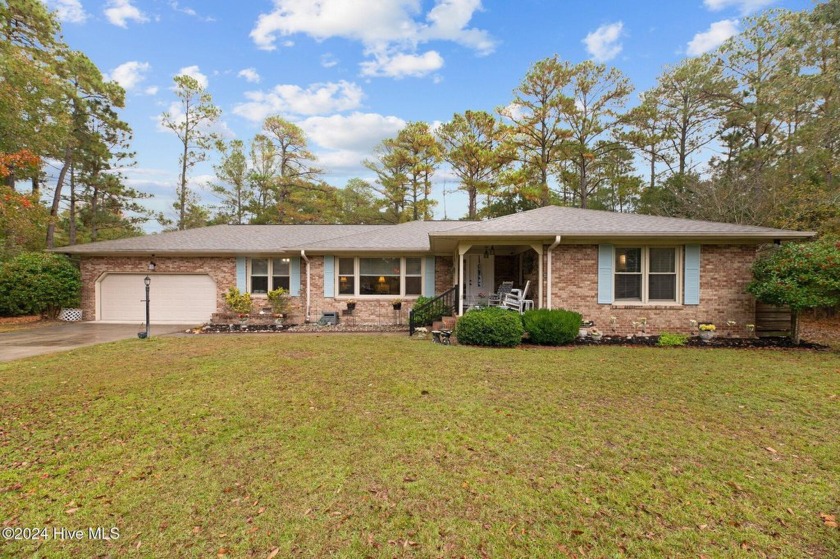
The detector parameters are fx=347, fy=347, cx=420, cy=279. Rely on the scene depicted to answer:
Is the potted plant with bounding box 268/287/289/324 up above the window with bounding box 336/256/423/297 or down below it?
below

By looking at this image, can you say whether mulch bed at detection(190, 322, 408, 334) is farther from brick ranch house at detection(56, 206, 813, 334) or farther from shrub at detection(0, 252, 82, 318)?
shrub at detection(0, 252, 82, 318)

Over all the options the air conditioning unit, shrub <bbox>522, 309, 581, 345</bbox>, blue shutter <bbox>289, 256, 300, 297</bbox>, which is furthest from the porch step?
blue shutter <bbox>289, 256, 300, 297</bbox>

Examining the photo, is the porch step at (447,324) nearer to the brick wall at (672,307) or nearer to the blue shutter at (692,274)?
the brick wall at (672,307)

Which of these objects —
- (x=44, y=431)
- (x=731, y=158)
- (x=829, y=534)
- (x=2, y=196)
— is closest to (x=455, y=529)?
(x=829, y=534)

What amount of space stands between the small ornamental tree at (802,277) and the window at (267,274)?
13754 mm

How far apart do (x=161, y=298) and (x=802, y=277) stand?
18.7m

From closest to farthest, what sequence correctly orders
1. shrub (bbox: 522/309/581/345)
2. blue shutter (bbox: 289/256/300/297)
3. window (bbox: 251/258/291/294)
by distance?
shrub (bbox: 522/309/581/345) < blue shutter (bbox: 289/256/300/297) < window (bbox: 251/258/291/294)

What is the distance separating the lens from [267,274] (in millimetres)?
12594

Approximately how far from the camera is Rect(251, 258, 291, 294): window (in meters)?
12.6

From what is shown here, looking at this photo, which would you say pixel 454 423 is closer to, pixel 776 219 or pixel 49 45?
pixel 776 219

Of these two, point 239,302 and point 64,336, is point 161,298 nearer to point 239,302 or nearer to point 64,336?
point 64,336

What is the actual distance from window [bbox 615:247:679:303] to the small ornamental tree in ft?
5.54

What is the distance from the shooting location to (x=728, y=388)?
17.2 ft

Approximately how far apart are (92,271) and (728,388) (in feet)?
60.1
